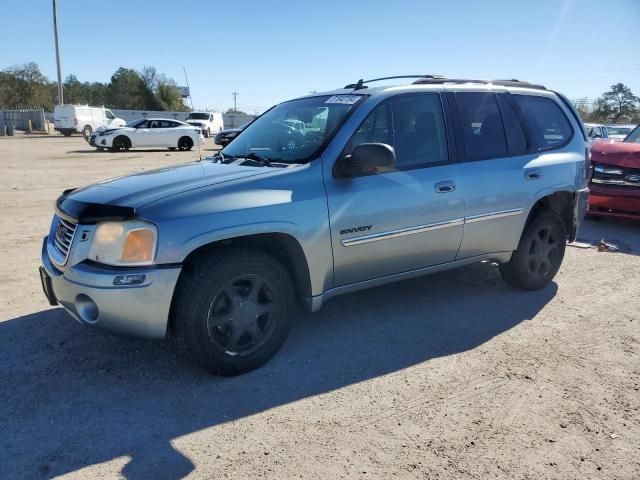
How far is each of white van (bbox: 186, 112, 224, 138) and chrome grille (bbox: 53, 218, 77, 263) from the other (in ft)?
111

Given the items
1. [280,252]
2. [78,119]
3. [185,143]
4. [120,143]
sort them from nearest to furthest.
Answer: [280,252] → [120,143] → [185,143] → [78,119]

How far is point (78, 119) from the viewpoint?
34.6 m

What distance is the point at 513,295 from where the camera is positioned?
4906mm

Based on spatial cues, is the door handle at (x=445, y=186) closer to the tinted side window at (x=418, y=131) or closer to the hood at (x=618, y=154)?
the tinted side window at (x=418, y=131)

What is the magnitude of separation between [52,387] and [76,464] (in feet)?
2.71

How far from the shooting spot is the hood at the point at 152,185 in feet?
10.3

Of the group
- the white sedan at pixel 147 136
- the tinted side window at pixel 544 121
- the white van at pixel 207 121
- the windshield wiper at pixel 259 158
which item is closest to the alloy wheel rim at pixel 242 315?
the windshield wiper at pixel 259 158

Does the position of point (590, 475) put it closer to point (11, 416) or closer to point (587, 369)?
point (587, 369)

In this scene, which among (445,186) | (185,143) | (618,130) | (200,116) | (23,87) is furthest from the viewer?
(23,87)

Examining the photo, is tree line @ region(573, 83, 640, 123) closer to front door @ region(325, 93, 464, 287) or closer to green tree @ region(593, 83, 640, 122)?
green tree @ region(593, 83, 640, 122)

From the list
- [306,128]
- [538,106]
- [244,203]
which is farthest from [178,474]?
[538,106]

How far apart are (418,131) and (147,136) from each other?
20.9m

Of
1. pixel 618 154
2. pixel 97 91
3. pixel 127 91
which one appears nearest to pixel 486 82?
pixel 618 154

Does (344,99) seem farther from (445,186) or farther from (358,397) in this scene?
(358,397)
